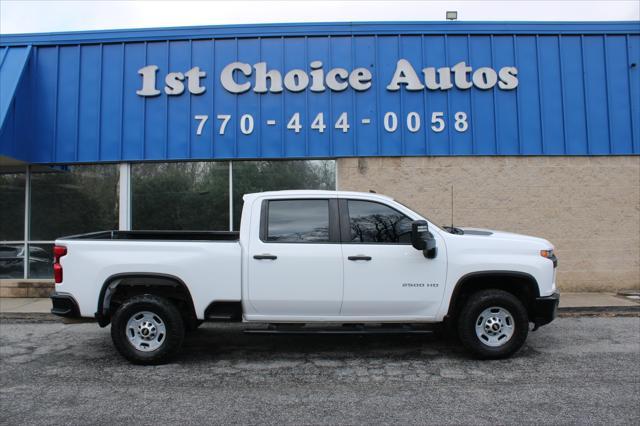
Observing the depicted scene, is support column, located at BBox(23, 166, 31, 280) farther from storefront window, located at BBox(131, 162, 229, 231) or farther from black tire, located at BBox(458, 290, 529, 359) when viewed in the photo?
black tire, located at BBox(458, 290, 529, 359)

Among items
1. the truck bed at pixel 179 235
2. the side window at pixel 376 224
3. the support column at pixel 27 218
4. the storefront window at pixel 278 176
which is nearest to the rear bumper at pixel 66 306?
the truck bed at pixel 179 235

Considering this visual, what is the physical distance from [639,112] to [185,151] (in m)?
9.66

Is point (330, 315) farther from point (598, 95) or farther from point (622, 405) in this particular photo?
point (598, 95)

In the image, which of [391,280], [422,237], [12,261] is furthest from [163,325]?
[12,261]

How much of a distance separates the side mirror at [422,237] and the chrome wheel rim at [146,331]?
9.87 feet

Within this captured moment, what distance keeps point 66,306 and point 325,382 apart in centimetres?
309

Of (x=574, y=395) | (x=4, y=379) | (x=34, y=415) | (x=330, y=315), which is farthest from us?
(x=330, y=315)

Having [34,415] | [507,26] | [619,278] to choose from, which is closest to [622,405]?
[34,415]

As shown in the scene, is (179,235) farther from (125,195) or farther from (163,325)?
(125,195)

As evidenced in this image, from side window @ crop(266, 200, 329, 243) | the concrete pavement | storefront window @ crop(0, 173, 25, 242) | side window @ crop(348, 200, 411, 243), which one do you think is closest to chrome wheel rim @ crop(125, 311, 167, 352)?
side window @ crop(266, 200, 329, 243)

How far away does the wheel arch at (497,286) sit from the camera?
5.17 m

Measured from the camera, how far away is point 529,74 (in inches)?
382

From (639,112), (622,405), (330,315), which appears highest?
(639,112)

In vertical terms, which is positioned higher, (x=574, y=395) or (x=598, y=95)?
(x=598, y=95)
